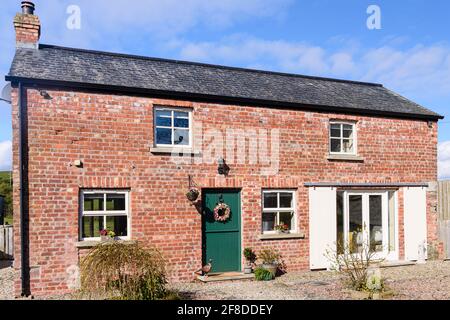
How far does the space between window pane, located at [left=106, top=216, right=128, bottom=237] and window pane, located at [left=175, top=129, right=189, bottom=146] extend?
245 cm

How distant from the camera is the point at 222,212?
38.7ft

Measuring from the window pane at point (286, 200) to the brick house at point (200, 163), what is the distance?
0.03m

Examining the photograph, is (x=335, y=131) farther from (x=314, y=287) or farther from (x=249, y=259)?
(x=314, y=287)

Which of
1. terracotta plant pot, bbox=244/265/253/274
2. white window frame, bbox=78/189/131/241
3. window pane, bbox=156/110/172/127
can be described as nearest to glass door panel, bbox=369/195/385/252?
terracotta plant pot, bbox=244/265/253/274

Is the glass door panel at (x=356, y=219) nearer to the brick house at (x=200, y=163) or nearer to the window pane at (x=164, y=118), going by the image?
the brick house at (x=200, y=163)

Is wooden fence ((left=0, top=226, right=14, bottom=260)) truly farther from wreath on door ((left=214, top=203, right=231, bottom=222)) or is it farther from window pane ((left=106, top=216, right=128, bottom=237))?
wreath on door ((left=214, top=203, right=231, bottom=222))

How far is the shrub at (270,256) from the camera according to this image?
11977mm

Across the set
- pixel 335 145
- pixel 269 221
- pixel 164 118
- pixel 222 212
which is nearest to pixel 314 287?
pixel 269 221

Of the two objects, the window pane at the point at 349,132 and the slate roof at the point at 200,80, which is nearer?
the slate roof at the point at 200,80

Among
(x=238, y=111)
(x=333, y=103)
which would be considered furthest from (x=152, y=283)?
(x=333, y=103)

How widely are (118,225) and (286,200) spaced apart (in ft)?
16.1

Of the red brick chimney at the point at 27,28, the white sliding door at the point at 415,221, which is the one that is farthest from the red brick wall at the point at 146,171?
the red brick chimney at the point at 27,28

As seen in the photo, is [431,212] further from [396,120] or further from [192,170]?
→ [192,170]

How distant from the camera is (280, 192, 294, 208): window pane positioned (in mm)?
12695
